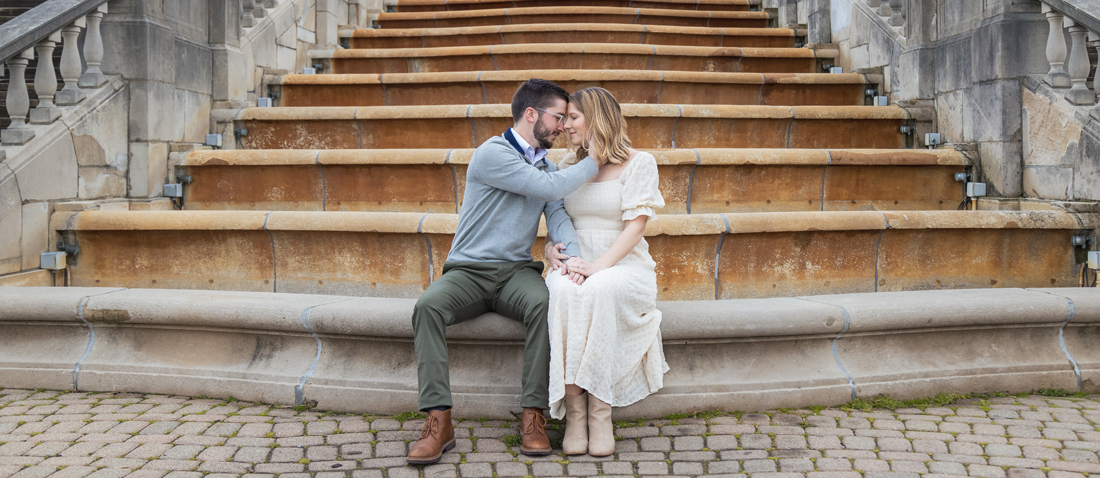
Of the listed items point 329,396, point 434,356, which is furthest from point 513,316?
point 329,396

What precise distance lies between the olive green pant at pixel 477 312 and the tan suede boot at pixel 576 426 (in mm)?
109

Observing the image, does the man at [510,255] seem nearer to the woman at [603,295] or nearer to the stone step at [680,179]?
the woman at [603,295]

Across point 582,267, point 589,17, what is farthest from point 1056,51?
point 589,17

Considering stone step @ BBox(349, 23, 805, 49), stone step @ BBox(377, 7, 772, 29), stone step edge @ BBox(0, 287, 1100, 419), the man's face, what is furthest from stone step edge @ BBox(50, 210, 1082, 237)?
stone step @ BBox(377, 7, 772, 29)

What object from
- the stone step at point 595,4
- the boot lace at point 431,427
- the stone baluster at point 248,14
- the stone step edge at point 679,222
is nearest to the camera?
the boot lace at point 431,427

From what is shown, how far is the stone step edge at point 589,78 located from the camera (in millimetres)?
5918

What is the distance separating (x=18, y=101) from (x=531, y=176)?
3.40 m

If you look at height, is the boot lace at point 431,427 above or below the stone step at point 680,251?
below

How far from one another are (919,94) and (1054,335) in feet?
9.10

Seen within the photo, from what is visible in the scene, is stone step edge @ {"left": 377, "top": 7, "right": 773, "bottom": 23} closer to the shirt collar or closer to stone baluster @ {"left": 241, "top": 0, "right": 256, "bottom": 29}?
stone baluster @ {"left": 241, "top": 0, "right": 256, "bottom": 29}

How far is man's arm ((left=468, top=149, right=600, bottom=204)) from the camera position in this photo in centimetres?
296

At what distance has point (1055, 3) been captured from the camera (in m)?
4.43

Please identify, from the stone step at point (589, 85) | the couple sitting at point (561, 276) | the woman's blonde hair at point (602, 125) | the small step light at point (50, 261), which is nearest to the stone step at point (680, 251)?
the small step light at point (50, 261)

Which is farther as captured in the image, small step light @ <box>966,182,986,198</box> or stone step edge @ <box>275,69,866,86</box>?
stone step edge @ <box>275,69,866,86</box>
